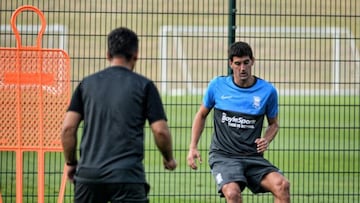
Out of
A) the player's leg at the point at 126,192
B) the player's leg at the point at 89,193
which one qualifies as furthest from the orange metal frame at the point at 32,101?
the player's leg at the point at 126,192

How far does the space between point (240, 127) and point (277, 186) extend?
Answer: 2.20 ft

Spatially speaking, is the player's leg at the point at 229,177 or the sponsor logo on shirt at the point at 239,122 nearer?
the player's leg at the point at 229,177

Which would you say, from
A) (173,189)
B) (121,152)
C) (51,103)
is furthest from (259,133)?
(173,189)

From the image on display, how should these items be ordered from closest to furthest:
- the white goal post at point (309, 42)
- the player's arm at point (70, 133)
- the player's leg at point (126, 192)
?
the player's leg at point (126, 192) < the player's arm at point (70, 133) < the white goal post at point (309, 42)

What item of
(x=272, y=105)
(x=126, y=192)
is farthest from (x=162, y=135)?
(x=272, y=105)

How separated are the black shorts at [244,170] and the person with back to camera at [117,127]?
2.40m

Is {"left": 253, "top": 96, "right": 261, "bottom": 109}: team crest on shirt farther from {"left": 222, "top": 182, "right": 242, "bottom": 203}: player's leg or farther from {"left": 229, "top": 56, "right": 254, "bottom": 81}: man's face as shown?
{"left": 222, "top": 182, "right": 242, "bottom": 203}: player's leg

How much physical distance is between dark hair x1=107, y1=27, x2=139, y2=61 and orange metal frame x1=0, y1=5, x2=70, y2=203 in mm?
3328

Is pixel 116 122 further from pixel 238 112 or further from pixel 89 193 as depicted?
pixel 238 112

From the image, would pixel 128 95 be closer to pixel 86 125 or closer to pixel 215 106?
pixel 86 125

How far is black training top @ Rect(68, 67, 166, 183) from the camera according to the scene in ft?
24.3

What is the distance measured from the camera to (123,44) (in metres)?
7.47

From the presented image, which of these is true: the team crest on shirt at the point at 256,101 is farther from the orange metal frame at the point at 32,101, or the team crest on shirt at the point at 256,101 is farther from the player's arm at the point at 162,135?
the player's arm at the point at 162,135

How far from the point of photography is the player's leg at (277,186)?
967cm
